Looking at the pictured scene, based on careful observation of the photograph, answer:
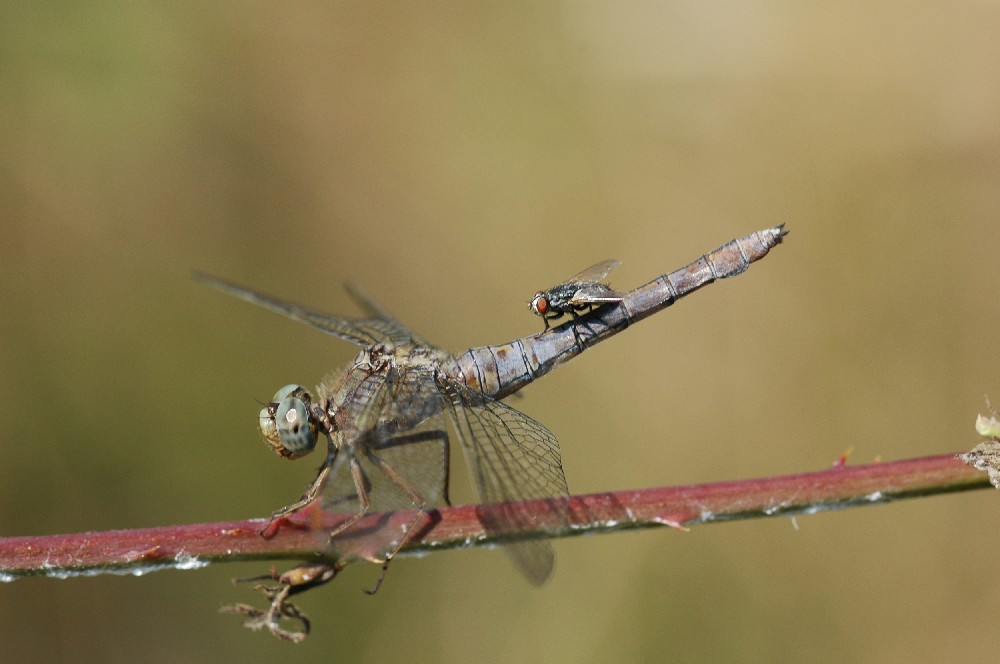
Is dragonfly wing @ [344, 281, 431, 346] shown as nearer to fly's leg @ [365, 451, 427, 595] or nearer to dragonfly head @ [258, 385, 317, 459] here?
dragonfly head @ [258, 385, 317, 459]

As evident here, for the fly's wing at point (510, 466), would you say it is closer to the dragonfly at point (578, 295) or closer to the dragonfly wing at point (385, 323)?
the dragonfly wing at point (385, 323)

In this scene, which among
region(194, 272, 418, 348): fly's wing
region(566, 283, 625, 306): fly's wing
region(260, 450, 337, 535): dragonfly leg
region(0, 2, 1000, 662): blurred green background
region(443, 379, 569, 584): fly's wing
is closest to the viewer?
region(443, 379, 569, 584): fly's wing

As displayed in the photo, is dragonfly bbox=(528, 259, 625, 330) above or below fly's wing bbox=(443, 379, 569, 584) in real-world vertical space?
above

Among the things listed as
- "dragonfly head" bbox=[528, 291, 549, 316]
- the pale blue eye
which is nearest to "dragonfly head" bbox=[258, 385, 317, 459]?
the pale blue eye

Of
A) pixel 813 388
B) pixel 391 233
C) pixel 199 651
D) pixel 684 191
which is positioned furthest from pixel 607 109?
pixel 199 651

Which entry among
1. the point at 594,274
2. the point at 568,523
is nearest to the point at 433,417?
the point at 594,274

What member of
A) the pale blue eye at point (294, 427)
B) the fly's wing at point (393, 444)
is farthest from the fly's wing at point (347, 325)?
the pale blue eye at point (294, 427)

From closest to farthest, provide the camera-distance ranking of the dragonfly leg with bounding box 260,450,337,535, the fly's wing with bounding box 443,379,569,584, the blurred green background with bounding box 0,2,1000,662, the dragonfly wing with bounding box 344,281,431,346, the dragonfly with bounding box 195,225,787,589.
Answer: the fly's wing with bounding box 443,379,569,584 → the dragonfly with bounding box 195,225,787,589 → the dragonfly leg with bounding box 260,450,337,535 → the dragonfly wing with bounding box 344,281,431,346 → the blurred green background with bounding box 0,2,1000,662

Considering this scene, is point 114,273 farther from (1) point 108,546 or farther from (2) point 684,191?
(2) point 684,191
